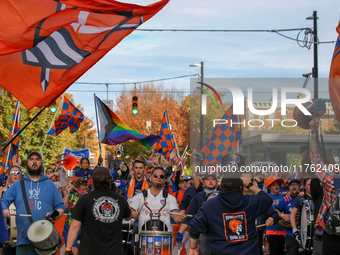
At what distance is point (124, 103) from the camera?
50219 millimetres

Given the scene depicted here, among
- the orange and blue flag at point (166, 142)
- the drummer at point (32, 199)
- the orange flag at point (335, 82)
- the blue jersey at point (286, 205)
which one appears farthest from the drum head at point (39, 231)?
the orange and blue flag at point (166, 142)

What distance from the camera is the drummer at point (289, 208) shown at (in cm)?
917

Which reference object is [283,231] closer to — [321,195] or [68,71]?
[321,195]

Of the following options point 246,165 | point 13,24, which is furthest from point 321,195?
point 13,24

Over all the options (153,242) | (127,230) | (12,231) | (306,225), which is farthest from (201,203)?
(12,231)

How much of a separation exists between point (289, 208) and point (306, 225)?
4.11 feet

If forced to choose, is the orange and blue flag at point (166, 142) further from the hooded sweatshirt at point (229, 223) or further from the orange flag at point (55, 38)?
the hooded sweatshirt at point (229, 223)

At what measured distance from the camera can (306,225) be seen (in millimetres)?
8234

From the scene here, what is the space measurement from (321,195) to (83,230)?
3507 millimetres

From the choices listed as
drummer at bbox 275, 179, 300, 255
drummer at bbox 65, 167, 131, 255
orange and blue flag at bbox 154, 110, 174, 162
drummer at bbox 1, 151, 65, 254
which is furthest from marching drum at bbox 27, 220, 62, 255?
orange and blue flag at bbox 154, 110, 174, 162

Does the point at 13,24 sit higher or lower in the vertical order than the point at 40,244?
higher

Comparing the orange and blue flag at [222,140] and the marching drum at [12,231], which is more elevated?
the orange and blue flag at [222,140]

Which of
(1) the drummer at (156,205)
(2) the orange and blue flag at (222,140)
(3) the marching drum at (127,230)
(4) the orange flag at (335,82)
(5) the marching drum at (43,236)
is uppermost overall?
(4) the orange flag at (335,82)

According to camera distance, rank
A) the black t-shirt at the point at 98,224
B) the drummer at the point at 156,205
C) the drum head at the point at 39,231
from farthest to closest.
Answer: the drummer at the point at 156,205 → the drum head at the point at 39,231 → the black t-shirt at the point at 98,224
